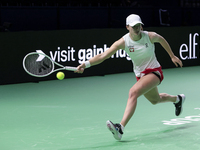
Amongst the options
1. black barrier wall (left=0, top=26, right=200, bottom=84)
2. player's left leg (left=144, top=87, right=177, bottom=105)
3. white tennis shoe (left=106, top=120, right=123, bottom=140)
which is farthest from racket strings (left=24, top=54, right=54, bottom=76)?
black barrier wall (left=0, top=26, right=200, bottom=84)

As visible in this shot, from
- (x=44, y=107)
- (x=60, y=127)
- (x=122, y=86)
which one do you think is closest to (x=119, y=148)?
(x=60, y=127)

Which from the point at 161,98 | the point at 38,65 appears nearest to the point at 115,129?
the point at 161,98

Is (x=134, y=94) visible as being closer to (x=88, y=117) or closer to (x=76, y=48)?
(x=88, y=117)

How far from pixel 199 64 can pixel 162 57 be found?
158 cm

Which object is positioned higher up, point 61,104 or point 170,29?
point 170,29

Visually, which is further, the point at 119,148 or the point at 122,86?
the point at 122,86

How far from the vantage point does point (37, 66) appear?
20.8 ft

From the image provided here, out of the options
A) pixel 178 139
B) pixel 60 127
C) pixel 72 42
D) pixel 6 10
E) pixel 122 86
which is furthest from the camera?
pixel 6 10

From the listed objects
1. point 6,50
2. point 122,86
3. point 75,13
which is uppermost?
point 75,13

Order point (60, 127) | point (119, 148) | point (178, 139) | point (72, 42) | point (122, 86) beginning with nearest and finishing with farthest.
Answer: point (119, 148)
point (178, 139)
point (60, 127)
point (122, 86)
point (72, 42)

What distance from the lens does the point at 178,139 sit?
19.2ft

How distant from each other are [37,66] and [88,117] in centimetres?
148

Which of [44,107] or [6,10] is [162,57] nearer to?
[6,10]

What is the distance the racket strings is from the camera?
6366 millimetres
